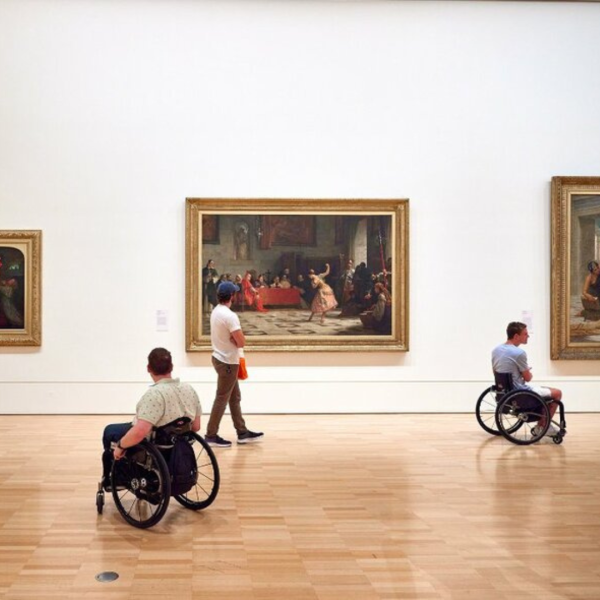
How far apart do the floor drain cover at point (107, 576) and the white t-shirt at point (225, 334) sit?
6.65 m

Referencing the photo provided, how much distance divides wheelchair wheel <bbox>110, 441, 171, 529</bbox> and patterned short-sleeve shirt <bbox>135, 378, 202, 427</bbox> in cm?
28

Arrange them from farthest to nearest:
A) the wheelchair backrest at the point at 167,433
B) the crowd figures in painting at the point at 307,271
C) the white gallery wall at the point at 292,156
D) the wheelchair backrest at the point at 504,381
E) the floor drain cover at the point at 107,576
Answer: the crowd figures in painting at the point at 307,271, the white gallery wall at the point at 292,156, the wheelchair backrest at the point at 504,381, the wheelchair backrest at the point at 167,433, the floor drain cover at the point at 107,576

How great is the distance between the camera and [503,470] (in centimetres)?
1229

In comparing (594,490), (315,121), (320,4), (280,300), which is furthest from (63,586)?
(320,4)

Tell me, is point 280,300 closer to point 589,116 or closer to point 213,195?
point 213,195

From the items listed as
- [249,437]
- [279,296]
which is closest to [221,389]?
[249,437]

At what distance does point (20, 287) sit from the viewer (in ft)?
60.5

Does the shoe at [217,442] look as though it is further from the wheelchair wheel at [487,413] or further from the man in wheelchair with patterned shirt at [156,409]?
the man in wheelchair with patterned shirt at [156,409]

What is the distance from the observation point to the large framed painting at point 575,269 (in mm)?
18938

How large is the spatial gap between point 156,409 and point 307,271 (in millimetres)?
9960

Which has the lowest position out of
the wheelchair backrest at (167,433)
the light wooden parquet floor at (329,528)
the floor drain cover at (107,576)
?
the light wooden parquet floor at (329,528)

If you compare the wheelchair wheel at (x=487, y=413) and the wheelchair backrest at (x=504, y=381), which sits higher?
the wheelchair backrest at (x=504, y=381)

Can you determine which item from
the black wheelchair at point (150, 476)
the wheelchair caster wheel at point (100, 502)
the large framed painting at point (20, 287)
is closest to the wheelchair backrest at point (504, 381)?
the black wheelchair at point (150, 476)

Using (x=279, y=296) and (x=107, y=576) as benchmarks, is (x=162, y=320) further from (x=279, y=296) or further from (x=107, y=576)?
(x=107, y=576)
